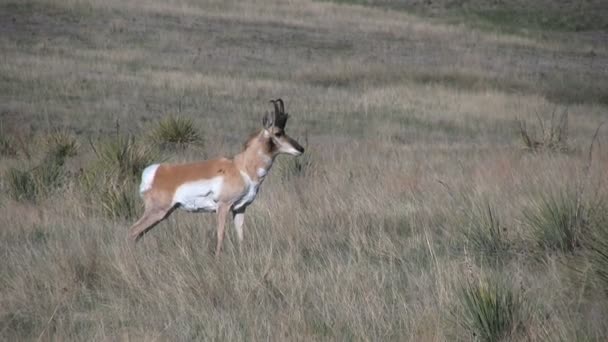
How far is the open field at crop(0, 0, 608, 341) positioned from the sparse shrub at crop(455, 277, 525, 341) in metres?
0.01

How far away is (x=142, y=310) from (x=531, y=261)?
10.5 feet

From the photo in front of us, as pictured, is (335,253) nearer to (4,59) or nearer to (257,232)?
(257,232)

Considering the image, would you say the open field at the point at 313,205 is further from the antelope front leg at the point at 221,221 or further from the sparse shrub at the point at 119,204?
the antelope front leg at the point at 221,221

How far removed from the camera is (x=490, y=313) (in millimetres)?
5574

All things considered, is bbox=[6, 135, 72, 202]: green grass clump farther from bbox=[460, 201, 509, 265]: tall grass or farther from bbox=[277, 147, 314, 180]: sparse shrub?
bbox=[460, 201, 509, 265]: tall grass

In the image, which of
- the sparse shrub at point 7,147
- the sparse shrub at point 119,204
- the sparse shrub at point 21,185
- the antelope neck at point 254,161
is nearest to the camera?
the antelope neck at point 254,161

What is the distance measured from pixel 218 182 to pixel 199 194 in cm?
20

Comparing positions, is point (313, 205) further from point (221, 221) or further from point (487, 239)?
point (487, 239)

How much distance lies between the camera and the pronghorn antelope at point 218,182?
8.35 meters

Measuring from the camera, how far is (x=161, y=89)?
26.2 metres

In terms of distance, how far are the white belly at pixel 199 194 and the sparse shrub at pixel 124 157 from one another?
4610 mm

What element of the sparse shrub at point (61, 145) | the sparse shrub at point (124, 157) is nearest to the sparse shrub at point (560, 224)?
the sparse shrub at point (124, 157)

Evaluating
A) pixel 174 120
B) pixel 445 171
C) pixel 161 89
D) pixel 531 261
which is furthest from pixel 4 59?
pixel 531 261

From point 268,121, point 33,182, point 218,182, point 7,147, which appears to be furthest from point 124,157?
point 218,182
